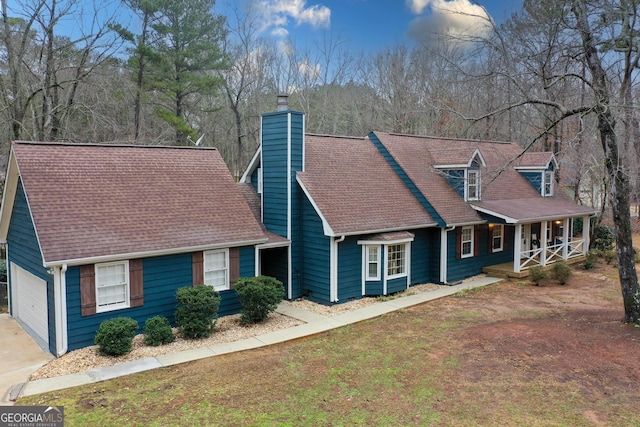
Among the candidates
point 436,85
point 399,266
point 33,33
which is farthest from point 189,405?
point 436,85

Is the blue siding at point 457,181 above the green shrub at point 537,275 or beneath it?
above

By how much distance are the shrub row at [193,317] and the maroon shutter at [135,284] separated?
60cm

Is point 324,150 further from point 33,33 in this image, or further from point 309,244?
point 33,33

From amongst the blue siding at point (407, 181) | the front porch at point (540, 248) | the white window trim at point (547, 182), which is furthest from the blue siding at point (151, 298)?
the white window trim at point (547, 182)

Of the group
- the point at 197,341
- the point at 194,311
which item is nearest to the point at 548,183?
the point at 194,311

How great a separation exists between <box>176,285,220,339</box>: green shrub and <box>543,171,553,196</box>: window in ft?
59.3

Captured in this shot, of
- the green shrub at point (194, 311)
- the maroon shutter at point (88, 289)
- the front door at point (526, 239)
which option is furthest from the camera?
the front door at point (526, 239)

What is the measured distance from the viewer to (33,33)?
19.8 meters

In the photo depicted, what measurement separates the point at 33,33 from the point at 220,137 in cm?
2085

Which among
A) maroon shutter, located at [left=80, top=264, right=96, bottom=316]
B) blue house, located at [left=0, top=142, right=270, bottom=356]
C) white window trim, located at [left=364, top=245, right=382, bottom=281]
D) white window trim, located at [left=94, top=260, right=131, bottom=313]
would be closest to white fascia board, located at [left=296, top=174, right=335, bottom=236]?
white window trim, located at [left=364, top=245, right=382, bottom=281]

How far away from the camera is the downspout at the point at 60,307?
34.0 ft

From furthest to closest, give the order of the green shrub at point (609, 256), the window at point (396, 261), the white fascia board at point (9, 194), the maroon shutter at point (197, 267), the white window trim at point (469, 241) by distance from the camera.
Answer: the green shrub at point (609, 256), the white window trim at point (469, 241), the window at point (396, 261), the maroon shutter at point (197, 267), the white fascia board at point (9, 194)

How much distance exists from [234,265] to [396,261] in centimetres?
565

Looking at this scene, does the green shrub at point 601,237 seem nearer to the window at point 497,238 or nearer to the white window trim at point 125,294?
the window at point 497,238
